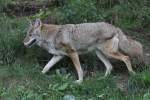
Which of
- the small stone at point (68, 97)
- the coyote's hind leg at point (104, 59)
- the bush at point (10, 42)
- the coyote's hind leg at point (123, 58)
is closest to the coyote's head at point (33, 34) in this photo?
the bush at point (10, 42)

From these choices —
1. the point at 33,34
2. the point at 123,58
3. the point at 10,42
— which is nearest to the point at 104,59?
the point at 123,58

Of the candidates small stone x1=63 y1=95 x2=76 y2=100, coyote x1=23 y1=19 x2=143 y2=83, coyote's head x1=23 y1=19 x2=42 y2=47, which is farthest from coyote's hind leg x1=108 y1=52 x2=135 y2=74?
small stone x1=63 y1=95 x2=76 y2=100

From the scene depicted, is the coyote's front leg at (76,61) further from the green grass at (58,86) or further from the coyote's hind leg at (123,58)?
the coyote's hind leg at (123,58)

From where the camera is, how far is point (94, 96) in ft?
30.2

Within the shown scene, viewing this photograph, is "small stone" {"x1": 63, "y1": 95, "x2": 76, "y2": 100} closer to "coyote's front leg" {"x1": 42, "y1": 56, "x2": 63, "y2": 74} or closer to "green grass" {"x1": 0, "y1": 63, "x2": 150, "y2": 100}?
"green grass" {"x1": 0, "y1": 63, "x2": 150, "y2": 100}

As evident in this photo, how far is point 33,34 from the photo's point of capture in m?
10.4

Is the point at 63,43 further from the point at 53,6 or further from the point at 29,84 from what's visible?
the point at 53,6

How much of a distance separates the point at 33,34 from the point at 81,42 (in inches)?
39.4

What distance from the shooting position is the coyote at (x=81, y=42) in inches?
404

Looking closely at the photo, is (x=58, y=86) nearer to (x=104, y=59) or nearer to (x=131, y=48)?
(x=104, y=59)

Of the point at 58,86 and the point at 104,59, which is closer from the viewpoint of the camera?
the point at 58,86

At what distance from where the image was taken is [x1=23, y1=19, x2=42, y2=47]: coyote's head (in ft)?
34.0

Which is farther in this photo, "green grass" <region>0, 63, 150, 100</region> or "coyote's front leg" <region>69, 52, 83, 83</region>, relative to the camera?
"coyote's front leg" <region>69, 52, 83, 83</region>

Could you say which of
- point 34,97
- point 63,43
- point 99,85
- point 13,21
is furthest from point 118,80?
point 13,21
